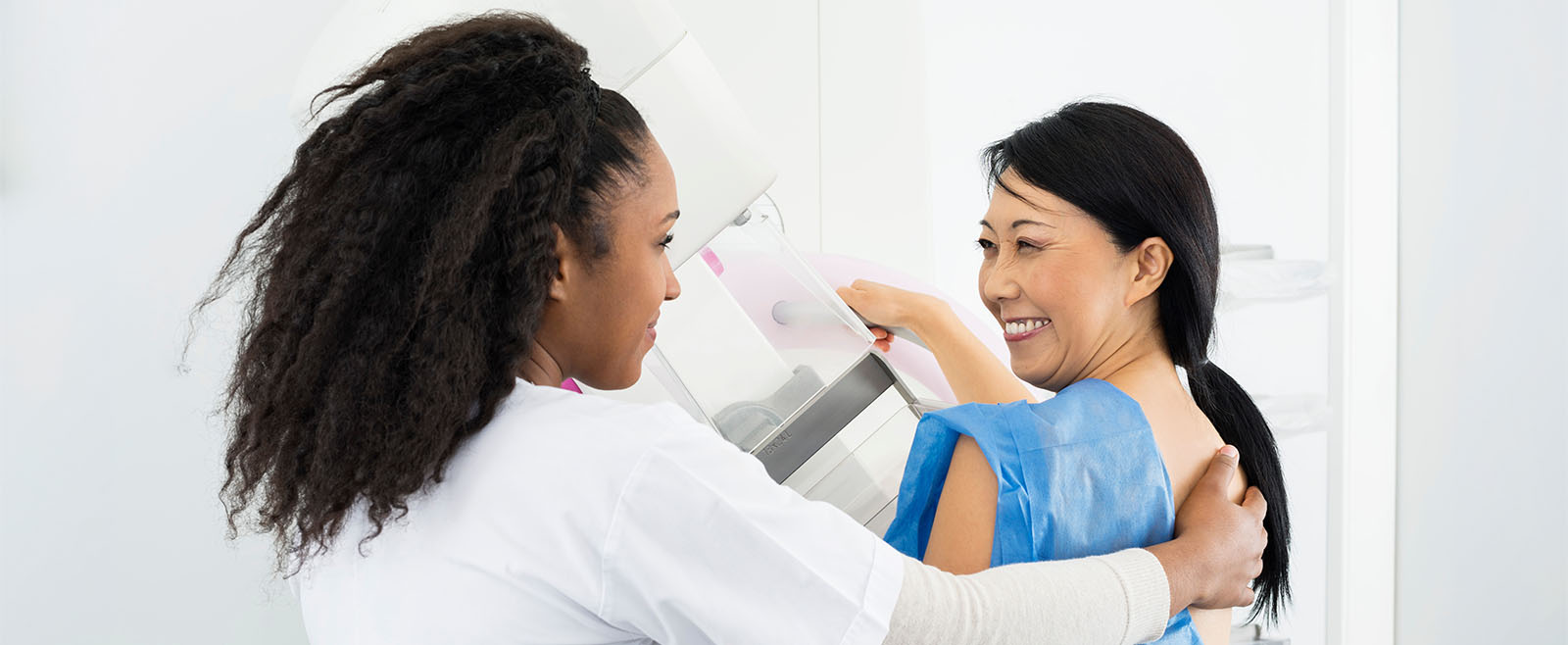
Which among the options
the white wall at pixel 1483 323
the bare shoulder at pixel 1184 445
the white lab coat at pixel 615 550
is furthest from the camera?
the white wall at pixel 1483 323

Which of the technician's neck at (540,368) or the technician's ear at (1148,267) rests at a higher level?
the technician's neck at (540,368)

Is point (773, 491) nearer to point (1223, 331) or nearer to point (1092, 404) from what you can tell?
point (1092, 404)

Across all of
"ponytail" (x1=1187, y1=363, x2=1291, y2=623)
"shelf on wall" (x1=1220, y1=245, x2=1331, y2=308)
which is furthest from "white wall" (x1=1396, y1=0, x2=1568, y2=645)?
"ponytail" (x1=1187, y1=363, x2=1291, y2=623)

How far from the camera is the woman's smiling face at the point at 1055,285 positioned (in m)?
1.05

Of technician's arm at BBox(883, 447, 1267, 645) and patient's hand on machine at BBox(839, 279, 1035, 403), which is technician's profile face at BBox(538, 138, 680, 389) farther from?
patient's hand on machine at BBox(839, 279, 1035, 403)

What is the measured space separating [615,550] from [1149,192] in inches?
25.4

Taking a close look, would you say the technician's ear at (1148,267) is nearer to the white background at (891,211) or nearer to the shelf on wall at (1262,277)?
the shelf on wall at (1262,277)

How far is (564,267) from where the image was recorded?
0.78m

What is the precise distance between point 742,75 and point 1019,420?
3.32ft

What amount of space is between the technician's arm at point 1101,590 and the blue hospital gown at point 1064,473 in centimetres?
5

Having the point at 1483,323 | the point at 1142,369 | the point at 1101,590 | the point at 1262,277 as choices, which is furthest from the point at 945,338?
the point at 1483,323

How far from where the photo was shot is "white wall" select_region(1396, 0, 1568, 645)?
2.14m

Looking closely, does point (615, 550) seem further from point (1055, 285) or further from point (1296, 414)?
point (1296, 414)

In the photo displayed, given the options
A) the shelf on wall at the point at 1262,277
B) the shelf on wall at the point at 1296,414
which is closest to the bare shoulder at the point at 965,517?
the shelf on wall at the point at 1262,277
